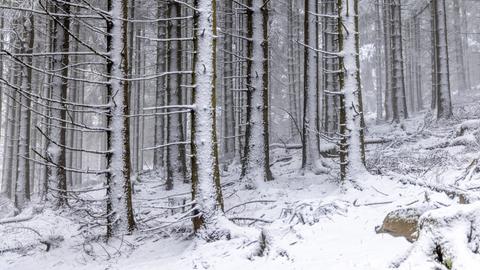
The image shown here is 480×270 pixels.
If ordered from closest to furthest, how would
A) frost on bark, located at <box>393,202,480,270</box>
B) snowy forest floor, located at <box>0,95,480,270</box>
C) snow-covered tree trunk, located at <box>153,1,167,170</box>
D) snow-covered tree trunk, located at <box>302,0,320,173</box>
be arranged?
frost on bark, located at <box>393,202,480,270</box>
snowy forest floor, located at <box>0,95,480,270</box>
snow-covered tree trunk, located at <box>302,0,320,173</box>
snow-covered tree trunk, located at <box>153,1,167,170</box>

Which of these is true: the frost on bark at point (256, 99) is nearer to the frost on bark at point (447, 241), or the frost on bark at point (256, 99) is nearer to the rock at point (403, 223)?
the rock at point (403, 223)

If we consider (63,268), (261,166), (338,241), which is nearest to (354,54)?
(261,166)

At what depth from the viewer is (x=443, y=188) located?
5.76 meters

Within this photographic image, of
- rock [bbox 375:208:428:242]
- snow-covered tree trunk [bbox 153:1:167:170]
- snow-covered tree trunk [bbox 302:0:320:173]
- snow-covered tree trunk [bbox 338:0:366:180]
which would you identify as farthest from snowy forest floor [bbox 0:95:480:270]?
snow-covered tree trunk [bbox 153:1:167:170]

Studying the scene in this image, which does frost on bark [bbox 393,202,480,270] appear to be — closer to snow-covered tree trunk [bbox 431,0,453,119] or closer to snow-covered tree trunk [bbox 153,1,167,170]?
snow-covered tree trunk [bbox 153,1,167,170]

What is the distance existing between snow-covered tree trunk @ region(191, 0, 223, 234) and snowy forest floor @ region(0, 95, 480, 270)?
535 mm

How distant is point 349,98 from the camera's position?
9.00m

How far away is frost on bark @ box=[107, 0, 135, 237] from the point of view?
7273 mm

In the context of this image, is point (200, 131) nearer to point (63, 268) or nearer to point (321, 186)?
point (63, 268)

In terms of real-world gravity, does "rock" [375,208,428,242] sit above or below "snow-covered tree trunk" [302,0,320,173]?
below

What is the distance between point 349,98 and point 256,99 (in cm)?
294

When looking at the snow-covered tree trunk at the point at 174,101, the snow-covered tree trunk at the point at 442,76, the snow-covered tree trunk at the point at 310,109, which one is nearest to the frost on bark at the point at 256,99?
the snow-covered tree trunk at the point at 310,109

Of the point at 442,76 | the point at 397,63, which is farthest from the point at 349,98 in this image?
the point at 397,63

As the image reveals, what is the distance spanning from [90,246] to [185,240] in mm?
1783
